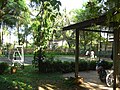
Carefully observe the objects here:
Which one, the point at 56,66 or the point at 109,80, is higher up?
the point at 56,66

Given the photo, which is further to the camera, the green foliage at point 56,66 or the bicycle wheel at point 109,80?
the green foliage at point 56,66

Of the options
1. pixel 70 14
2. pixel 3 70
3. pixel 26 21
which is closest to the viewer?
pixel 3 70

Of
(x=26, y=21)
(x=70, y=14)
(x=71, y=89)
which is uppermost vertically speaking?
(x=70, y=14)

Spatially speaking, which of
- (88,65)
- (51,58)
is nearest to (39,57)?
(51,58)

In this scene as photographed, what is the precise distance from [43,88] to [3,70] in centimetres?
429

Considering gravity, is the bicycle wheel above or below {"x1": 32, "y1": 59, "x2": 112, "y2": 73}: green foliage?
below

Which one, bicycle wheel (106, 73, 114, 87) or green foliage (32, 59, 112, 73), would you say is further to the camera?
green foliage (32, 59, 112, 73)

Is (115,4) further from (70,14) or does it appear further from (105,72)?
(70,14)

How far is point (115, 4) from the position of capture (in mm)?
2523

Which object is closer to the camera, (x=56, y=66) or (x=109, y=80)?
(x=109, y=80)

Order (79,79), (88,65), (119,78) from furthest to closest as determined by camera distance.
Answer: (88,65) → (79,79) → (119,78)

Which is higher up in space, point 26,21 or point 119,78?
point 26,21

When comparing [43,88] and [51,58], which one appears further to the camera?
[51,58]

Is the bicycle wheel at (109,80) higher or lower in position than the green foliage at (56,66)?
lower
